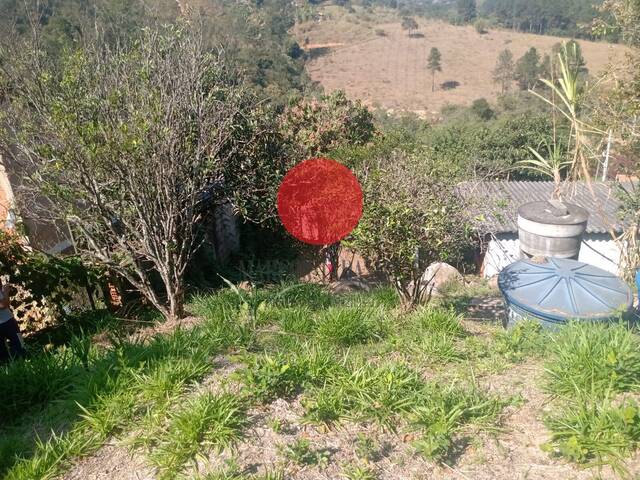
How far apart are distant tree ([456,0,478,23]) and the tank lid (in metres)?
80.1

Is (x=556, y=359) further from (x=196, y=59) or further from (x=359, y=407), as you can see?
(x=196, y=59)

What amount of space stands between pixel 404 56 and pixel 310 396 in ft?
206

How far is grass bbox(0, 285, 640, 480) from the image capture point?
8.73 feet

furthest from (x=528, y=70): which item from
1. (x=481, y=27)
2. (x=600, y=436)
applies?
(x=600, y=436)

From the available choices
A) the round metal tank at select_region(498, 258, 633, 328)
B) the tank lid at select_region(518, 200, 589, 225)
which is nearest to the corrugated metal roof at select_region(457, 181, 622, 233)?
the tank lid at select_region(518, 200, 589, 225)

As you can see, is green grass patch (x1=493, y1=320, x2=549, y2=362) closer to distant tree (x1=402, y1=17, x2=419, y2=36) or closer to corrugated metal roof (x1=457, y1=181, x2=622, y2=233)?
corrugated metal roof (x1=457, y1=181, x2=622, y2=233)

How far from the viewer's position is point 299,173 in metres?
9.48

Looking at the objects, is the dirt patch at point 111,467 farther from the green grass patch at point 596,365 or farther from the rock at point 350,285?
the rock at point 350,285

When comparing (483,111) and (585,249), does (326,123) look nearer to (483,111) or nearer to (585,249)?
(585,249)

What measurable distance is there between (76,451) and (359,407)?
1.63 metres

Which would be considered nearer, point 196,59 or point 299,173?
point 196,59

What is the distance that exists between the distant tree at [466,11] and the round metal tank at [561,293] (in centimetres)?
8290

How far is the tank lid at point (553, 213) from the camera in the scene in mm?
7977

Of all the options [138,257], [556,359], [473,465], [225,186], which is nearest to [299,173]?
[225,186]
